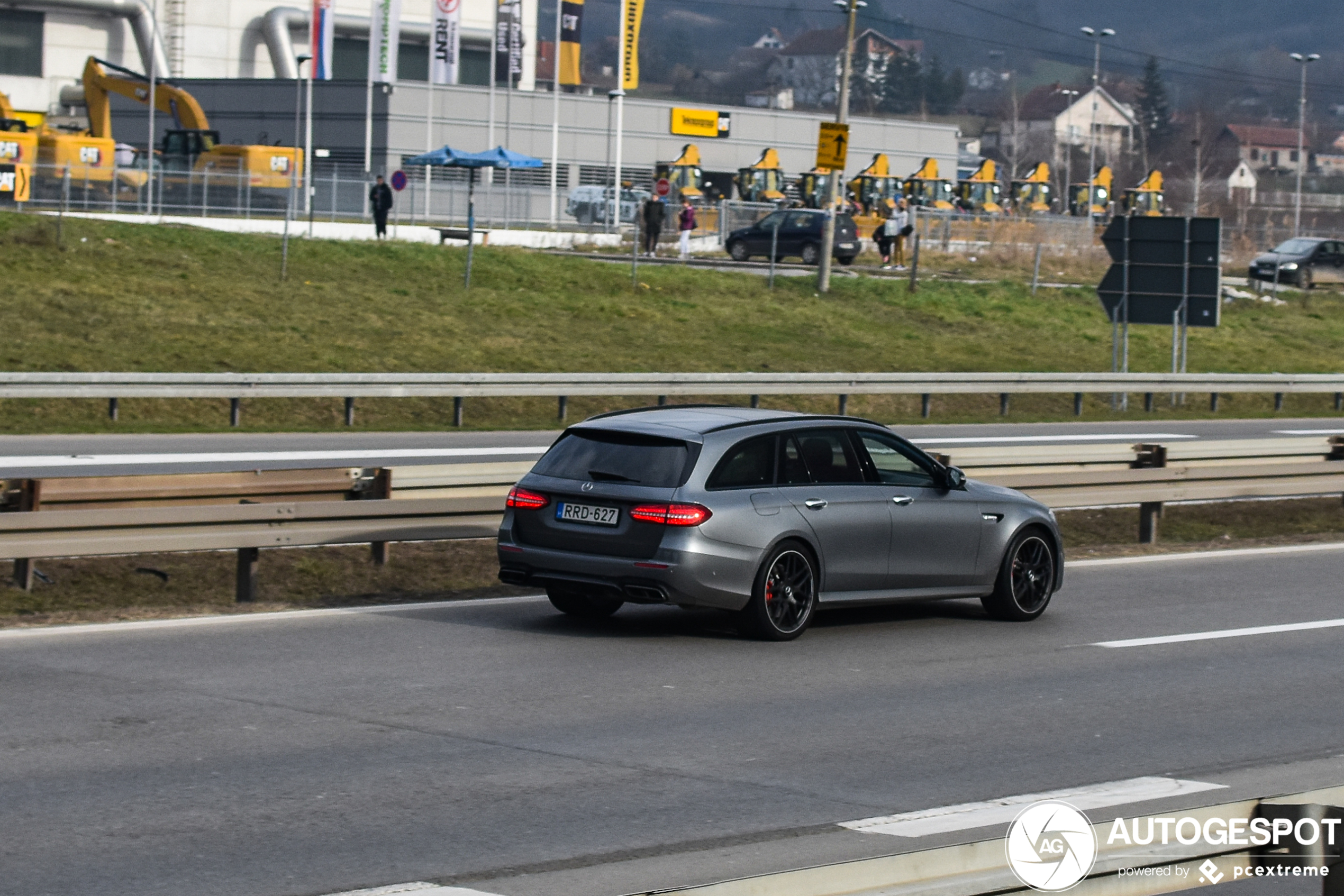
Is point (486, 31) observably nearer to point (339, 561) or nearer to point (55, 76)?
point (55, 76)

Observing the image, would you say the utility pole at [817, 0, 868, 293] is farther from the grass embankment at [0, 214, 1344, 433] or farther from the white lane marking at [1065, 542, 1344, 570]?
the white lane marking at [1065, 542, 1344, 570]

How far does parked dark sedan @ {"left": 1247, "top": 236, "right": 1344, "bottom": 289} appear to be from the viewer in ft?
178

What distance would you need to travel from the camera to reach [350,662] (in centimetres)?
953

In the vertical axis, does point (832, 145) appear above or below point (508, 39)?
below

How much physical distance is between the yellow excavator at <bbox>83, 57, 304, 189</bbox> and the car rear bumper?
37.9 m

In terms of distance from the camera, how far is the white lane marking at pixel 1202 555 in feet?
48.3

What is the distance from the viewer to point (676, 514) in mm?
10031

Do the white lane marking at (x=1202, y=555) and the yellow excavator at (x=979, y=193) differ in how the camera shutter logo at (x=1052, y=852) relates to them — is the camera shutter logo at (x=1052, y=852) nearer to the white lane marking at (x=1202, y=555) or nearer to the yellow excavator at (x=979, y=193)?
the white lane marking at (x=1202, y=555)

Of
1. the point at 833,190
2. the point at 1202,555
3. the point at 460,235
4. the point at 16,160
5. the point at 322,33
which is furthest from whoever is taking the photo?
the point at 322,33

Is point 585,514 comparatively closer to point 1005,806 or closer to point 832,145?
point 1005,806

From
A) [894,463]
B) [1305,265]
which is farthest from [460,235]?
[894,463]

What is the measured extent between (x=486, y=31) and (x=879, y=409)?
64526 mm

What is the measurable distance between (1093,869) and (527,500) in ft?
22.1

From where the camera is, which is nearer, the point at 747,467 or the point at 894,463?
the point at 747,467
